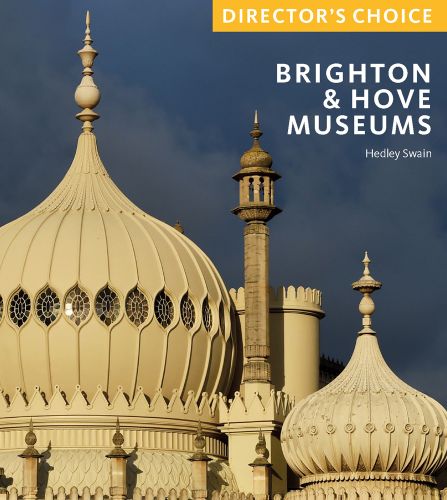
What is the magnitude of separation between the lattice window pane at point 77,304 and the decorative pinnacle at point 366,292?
8.28 metres

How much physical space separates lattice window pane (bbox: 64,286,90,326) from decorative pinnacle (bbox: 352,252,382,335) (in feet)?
27.2

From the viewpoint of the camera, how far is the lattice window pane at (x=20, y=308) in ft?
254

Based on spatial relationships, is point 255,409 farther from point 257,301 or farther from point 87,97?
point 87,97

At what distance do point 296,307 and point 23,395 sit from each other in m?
9.77

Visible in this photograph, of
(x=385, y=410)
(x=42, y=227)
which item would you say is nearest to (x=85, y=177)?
(x=42, y=227)

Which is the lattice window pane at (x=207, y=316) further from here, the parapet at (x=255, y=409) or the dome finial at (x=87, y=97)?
the dome finial at (x=87, y=97)

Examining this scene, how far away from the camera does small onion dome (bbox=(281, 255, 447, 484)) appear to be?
72.9m

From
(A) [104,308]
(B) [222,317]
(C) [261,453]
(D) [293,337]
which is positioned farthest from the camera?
(D) [293,337]

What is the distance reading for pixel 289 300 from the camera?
81.2m

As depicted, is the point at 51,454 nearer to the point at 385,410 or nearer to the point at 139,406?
the point at 139,406

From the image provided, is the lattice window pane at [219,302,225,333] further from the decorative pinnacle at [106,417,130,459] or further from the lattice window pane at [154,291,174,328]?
the decorative pinnacle at [106,417,130,459]

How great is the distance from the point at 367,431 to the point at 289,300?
9.42 metres

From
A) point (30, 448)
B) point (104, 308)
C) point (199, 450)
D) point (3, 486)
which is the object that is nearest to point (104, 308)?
point (104, 308)

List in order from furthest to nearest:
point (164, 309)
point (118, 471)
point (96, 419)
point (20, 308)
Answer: point (164, 309) < point (20, 308) < point (96, 419) < point (118, 471)
